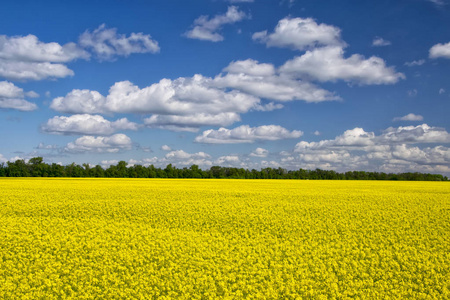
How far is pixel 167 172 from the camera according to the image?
105125 mm

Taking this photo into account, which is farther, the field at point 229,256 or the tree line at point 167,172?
the tree line at point 167,172

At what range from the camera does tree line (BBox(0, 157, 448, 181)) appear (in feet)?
335

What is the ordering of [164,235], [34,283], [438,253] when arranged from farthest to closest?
[164,235] → [438,253] → [34,283]

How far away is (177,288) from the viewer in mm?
10023

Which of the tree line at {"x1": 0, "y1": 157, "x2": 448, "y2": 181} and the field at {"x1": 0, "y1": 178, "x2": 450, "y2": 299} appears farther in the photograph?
the tree line at {"x1": 0, "y1": 157, "x2": 448, "y2": 181}

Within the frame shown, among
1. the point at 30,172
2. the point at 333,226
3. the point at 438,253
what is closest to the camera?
the point at 438,253

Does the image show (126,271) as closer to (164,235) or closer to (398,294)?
(164,235)

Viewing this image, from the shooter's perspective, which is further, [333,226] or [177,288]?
[333,226]

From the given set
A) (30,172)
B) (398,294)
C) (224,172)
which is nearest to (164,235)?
(398,294)

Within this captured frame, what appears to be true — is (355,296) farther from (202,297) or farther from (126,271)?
(126,271)

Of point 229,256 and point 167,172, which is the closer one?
point 229,256

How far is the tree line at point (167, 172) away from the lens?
10206cm

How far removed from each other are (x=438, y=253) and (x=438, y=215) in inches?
360

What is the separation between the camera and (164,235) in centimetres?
1602
